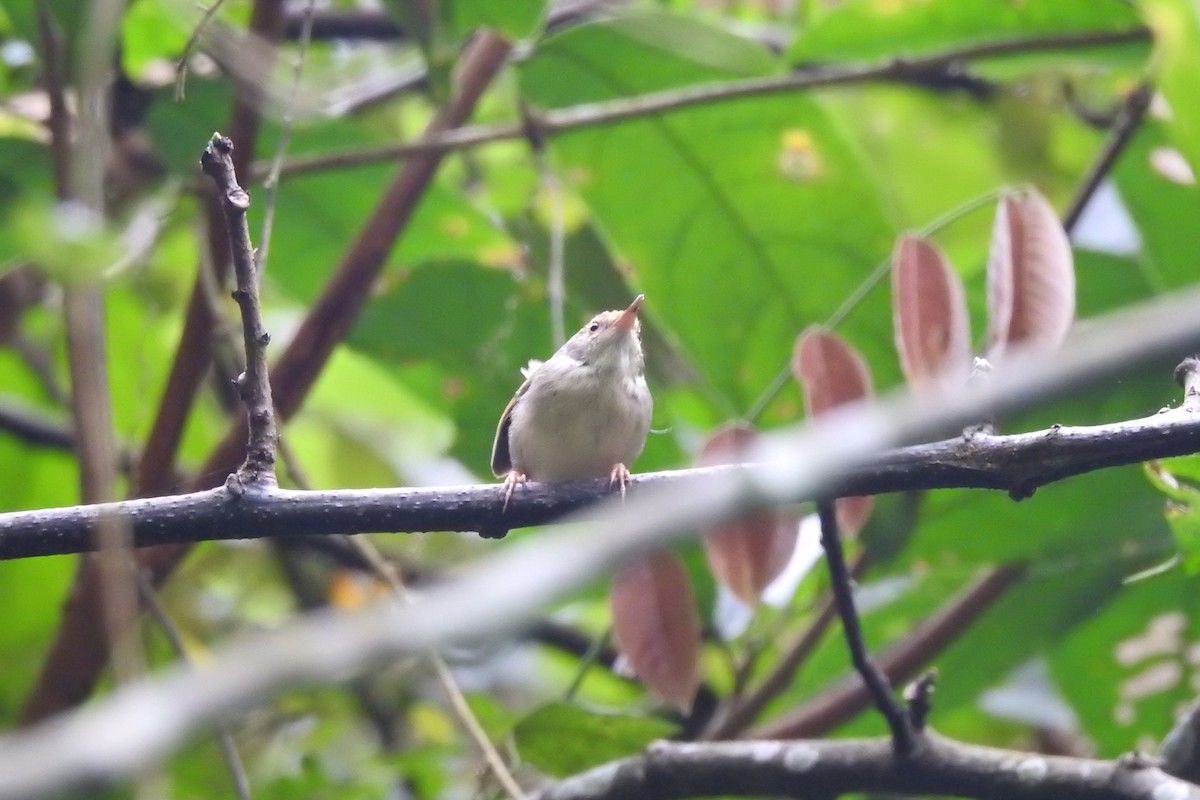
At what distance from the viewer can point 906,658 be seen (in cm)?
329

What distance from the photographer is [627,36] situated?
3754 millimetres

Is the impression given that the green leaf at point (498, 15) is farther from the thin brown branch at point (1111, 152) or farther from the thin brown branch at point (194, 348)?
the thin brown branch at point (1111, 152)

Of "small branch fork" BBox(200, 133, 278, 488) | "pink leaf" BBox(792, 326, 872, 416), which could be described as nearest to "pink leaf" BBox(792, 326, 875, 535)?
"pink leaf" BBox(792, 326, 872, 416)

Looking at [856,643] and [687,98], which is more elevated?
[687,98]

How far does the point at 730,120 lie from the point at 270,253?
1326mm

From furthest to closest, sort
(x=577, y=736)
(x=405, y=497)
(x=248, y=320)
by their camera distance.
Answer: (x=577, y=736) → (x=405, y=497) → (x=248, y=320)

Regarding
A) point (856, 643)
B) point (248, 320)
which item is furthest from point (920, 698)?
point (248, 320)

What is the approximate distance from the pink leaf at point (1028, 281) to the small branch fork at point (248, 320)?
126 cm

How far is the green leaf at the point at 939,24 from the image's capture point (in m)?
3.79

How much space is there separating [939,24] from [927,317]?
5.29ft

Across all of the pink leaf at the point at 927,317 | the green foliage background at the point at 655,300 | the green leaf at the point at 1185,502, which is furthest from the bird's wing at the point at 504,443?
the green leaf at the point at 1185,502

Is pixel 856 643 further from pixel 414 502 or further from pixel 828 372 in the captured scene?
pixel 414 502

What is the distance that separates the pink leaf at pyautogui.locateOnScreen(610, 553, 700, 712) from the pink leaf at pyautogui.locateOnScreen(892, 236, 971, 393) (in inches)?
24.2

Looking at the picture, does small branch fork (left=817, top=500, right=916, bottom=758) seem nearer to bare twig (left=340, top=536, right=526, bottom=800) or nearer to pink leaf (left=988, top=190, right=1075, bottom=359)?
pink leaf (left=988, top=190, right=1075, bottom=359)
